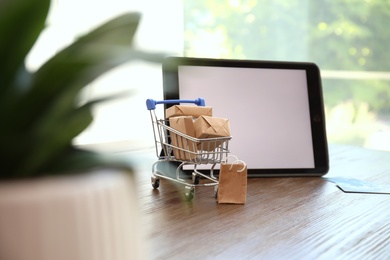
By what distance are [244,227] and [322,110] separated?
20.2 inches

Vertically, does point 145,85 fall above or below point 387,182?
above

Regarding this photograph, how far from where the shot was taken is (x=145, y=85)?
1.07ft

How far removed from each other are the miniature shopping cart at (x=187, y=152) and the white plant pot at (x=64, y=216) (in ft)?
1.76

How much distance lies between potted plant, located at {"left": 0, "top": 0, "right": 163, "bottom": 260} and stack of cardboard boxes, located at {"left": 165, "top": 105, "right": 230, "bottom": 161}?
582 millimetres

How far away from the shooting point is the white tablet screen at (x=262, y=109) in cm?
111

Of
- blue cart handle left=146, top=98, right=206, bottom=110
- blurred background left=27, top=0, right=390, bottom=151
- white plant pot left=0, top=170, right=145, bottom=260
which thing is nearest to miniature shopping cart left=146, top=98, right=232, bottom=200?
blue cart handle left=146, top=98, right=206, bottom=110

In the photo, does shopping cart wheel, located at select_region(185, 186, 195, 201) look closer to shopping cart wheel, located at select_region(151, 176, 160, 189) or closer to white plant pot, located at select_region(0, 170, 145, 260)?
shopping cart wheel, located at select_region(151, 176, 160, 189)

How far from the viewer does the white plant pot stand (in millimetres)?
297

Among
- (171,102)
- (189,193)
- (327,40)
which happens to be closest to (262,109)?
(171,102)

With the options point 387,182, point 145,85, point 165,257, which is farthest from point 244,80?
point 145,85

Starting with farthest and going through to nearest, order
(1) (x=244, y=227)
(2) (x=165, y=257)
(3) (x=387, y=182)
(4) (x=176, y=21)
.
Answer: (4) (x=176, y=21), (3) (x=387, y=182), (1) (x=244, y=227), (2) (x=165, y=257)

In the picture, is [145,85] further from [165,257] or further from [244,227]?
[244,227]

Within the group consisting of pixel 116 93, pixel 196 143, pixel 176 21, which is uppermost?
pixel 176 21

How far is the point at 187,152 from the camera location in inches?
36.6
